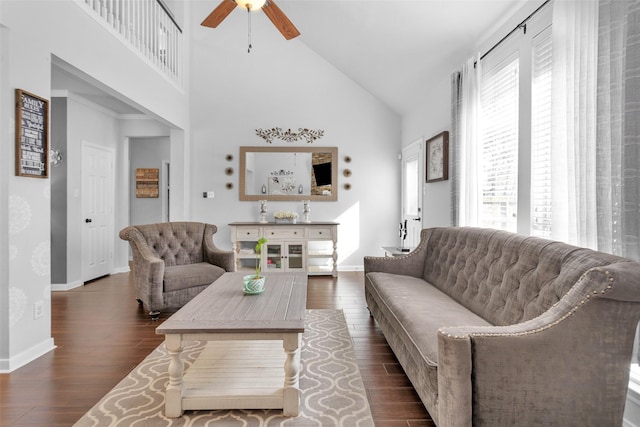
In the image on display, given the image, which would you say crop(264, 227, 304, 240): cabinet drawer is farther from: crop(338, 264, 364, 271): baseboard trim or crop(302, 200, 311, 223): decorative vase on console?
Result: crop(338, 264, 364, 271): baseboard trim

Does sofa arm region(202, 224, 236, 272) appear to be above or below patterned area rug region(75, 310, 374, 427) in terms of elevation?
above

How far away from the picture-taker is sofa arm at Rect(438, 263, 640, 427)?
140 centimetres

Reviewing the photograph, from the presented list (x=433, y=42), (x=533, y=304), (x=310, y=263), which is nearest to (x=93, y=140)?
(x=310, y=263)

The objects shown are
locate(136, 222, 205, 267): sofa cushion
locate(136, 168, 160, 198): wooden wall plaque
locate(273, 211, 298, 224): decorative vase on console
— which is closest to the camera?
locate(136, 222, 205, 267): sofa cushion

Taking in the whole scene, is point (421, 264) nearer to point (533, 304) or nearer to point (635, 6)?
point (533, 304)

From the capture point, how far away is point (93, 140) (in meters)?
5.28

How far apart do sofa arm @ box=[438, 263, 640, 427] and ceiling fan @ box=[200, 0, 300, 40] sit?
263 centimetres

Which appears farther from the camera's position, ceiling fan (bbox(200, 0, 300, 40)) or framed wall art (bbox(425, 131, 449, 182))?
framed wall art (bbox(425, 131, 449, 182))

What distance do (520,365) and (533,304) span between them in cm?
42

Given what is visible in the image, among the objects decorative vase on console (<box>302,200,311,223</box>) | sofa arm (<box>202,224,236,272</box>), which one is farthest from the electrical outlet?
decorative vase on console (<box>302,200,311,223</box>)

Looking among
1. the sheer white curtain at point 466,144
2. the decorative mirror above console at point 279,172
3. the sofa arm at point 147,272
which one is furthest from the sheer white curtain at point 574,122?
the decorative mirror above console at point 279,172

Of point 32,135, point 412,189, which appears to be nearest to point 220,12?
point 32,135

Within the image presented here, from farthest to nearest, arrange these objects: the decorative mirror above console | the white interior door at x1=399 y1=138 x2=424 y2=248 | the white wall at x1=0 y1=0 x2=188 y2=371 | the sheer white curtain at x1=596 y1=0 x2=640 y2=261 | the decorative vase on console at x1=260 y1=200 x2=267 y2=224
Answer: the decorative mirror above console
the decorative vase on console at x1=260 y1=200 x2=267 y2=224
the white interior door at x1=399 y1=138 x2=424 y2=248
the white wall at x1=0 y1=0 x2=188 y2=371
the sheer white curtain at x1=596 y1=0 x2=640 y2=261

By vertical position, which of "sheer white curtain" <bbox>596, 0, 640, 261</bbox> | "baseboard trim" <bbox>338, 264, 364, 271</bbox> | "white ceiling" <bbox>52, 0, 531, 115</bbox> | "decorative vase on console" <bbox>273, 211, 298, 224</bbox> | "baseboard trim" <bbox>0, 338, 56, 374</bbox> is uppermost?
"white ceiling" <bbox>52, 0, 531, 115</bbox>
